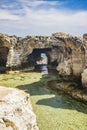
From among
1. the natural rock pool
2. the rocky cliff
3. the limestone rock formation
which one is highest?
the rocky cliff

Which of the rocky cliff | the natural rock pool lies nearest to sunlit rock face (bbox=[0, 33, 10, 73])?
the rocky cliff

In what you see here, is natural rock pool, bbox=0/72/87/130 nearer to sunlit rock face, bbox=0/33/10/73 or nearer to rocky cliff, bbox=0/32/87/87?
rocky cliff, bbox=0/32/87/87

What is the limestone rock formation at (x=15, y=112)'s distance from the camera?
13.2 metres

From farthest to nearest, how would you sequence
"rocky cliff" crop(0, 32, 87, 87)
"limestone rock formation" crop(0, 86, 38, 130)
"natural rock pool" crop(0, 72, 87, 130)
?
"rocky cliff" crop(0, 32, 87, 87) < "natural rock pool" crop(0, 72, 87, 130) < "limestone rock formation" crop(0, 86, 38, 130)

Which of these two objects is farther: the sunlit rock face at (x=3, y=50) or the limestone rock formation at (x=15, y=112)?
the sunlit rock face at (x=3, y=50)

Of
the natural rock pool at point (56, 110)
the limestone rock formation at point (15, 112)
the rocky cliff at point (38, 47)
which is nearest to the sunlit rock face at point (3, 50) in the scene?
the rocky cliff at point (38, 47)

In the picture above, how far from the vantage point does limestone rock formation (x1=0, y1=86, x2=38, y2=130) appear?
1317 cm

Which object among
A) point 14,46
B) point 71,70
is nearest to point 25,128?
point 71,70

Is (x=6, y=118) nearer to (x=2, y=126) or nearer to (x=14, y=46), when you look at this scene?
(x=2, y=126)

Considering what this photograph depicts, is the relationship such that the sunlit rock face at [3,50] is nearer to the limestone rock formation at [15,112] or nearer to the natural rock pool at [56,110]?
the natural rock pool at [56,110]

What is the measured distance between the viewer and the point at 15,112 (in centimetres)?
1412

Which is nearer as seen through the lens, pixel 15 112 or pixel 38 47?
pixel 15 112

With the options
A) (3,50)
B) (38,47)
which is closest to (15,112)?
(3,50)

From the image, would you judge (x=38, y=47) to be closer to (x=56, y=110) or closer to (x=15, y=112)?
(x=56, y=110)
